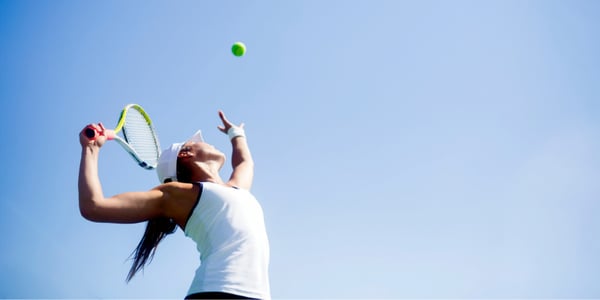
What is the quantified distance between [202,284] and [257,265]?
0.47m

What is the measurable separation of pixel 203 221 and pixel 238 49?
530 centimetres

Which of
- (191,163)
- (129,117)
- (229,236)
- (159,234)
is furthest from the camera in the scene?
(129,117)

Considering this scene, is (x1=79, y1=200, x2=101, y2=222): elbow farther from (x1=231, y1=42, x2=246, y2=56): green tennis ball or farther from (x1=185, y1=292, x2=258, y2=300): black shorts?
(x1=231, y1=42, x2=246, y2=56): green tennis ball

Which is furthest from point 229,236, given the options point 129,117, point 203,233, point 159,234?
point 129,117

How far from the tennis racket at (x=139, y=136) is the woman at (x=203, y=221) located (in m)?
1.73

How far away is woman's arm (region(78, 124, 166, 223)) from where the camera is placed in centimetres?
369

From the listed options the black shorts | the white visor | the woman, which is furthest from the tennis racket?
the black shorts

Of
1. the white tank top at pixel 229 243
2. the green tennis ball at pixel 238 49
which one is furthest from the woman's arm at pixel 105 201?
the green tennis ball at pixel 238 49

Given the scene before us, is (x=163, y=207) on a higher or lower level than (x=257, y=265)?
higher

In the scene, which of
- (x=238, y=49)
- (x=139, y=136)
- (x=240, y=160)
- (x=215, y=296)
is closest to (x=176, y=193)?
(x=215, y=296)

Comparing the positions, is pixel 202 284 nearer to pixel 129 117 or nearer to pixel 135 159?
pixel 135 159

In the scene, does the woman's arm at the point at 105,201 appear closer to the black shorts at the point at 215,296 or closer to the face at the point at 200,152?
the black shorts at the point at 215,296

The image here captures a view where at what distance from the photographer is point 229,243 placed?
3951 mm

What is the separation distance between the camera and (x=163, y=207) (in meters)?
4.11
